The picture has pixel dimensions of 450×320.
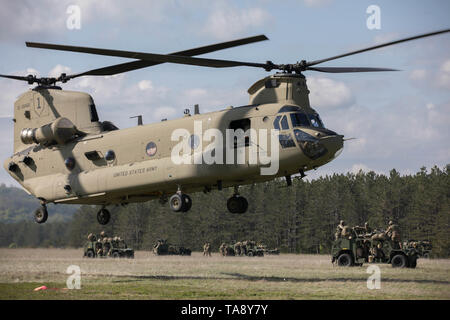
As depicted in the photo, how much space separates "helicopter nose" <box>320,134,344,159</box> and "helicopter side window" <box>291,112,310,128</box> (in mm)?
777

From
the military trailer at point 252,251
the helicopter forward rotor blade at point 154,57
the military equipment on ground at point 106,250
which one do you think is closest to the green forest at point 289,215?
the military trailer at point 252,251

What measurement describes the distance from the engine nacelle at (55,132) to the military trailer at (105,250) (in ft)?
46.3

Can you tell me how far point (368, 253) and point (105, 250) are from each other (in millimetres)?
16630

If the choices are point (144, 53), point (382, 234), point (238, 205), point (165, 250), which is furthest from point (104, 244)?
point (144, 53)

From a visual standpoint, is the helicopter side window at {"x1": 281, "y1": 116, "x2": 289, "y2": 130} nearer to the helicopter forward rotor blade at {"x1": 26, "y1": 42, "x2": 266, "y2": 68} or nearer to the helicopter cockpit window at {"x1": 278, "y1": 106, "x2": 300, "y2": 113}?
the helicopter cockpit window at {"x1": 278, "y1": 106, "x2": 300, "y2": 113}

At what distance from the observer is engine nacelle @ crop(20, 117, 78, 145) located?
2197 centimetres

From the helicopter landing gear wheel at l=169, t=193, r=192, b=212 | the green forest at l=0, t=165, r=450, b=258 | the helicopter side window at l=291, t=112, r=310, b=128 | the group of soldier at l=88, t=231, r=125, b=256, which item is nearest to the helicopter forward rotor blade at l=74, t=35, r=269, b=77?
the helicopter side window at l=291, t=112, r=310, b=128

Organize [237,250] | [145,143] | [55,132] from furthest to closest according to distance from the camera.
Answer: [237,250], [55,132], [145,143]

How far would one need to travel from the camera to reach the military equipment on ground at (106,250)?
35.4m

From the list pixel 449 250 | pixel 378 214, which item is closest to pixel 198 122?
pixel 449 250

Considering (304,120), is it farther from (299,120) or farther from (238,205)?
(238,205)

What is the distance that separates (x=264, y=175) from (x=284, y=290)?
403 centimetres

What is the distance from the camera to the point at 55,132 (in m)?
21.9
